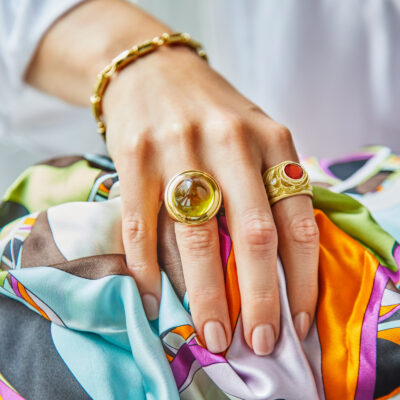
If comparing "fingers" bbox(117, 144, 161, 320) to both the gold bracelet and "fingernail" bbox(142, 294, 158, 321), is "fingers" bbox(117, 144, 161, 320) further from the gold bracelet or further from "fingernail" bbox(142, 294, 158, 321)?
the gold bracelet

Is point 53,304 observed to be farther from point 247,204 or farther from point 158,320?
point 247,204

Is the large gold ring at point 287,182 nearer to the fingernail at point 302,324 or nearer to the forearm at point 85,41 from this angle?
the fingernail at point 302,324

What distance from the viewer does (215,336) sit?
1.51 ft

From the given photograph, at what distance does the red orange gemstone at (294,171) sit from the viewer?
52 centimetres

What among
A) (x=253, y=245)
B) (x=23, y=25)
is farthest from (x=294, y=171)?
(x=23, y=25)

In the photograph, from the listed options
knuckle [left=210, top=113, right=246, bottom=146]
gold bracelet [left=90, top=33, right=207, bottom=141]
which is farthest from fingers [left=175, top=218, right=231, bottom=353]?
gold bracelet [left=90, top=33, right=207, bottom=141]

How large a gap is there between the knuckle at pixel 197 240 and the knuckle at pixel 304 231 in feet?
0.29

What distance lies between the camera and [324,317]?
49 centimetres

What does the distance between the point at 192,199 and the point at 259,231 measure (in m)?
0.08

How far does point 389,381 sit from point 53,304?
35 centimetres

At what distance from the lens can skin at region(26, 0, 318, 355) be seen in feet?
1.56

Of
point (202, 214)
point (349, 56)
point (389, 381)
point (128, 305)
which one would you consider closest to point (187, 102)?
point (202, 214)

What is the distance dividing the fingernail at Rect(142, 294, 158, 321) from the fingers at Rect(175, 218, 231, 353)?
0.14ft

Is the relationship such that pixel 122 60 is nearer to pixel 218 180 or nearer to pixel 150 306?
pixel 218 180
